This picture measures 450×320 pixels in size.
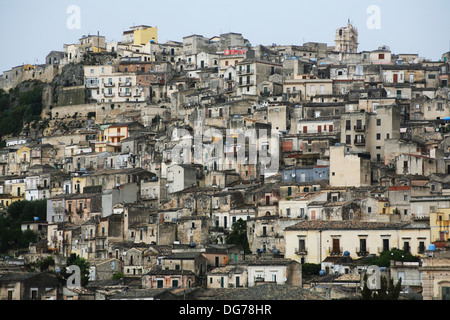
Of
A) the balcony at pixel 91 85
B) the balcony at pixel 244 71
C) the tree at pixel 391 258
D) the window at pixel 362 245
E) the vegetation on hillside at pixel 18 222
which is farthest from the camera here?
the balcony at pixel 91 85

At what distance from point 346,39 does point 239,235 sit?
6488cm

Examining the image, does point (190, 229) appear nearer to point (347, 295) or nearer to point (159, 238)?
point (159, 238)

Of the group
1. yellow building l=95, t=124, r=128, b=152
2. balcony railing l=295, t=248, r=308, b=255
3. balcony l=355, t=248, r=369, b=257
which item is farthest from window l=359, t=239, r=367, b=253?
yellow building l=95, t=124, r=128, b=152

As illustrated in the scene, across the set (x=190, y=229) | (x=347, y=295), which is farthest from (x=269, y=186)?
(x=347, y=295)

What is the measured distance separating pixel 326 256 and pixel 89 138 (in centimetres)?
4128

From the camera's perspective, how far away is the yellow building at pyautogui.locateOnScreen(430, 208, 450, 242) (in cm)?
6125

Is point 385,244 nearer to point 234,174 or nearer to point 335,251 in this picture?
point 335,251

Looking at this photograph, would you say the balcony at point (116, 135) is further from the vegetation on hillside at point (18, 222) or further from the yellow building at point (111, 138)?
the vegetation on hillside at point (18, 222)

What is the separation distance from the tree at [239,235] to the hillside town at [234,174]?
14 centimetres

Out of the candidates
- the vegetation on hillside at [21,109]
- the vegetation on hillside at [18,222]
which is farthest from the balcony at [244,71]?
the vegetation on hillside at [21,109]

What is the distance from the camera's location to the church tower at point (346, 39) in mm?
129875

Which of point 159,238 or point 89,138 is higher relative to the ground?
point 89,138

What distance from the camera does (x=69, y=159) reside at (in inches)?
3720

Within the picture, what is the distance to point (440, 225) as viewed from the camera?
202 feet
